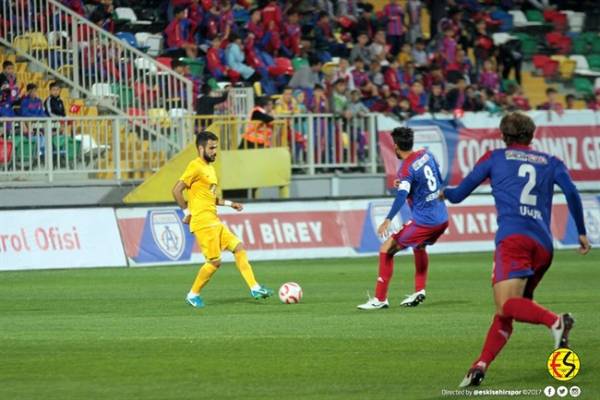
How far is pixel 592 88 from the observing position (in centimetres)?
3759

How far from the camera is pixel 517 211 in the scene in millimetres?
10758

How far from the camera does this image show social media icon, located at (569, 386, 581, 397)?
1023 cm

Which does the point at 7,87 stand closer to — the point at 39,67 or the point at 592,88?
the point at 39,67

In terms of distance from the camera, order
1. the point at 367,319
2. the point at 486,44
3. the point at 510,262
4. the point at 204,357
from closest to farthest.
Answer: the point at 510,262
the point at 204,357
the point at 367,319
the point at 486,44

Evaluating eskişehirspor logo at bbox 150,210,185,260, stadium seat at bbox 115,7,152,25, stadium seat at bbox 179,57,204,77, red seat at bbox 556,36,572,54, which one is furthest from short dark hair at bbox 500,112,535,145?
red seat at bbox 556,36,572,54

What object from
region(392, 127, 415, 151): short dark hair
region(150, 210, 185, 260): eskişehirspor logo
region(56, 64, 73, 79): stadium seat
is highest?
region(56, 64, 73, 79): stadium seat

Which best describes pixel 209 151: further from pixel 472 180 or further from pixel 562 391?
pixel 562 391

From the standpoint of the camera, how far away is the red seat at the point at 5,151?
2689 cm

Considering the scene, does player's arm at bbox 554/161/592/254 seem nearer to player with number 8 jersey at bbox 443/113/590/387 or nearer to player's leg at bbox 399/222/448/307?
player with number 8 jersey at bbox 443/113/590/387

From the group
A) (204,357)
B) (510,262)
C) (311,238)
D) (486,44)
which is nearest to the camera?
(510,262)

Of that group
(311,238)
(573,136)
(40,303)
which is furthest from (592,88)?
(40,303)

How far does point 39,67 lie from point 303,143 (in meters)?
5.67

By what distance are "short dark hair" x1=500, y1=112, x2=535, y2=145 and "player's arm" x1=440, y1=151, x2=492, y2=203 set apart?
217 millimetres

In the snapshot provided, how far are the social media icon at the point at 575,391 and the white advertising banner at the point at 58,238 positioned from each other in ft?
48.4
